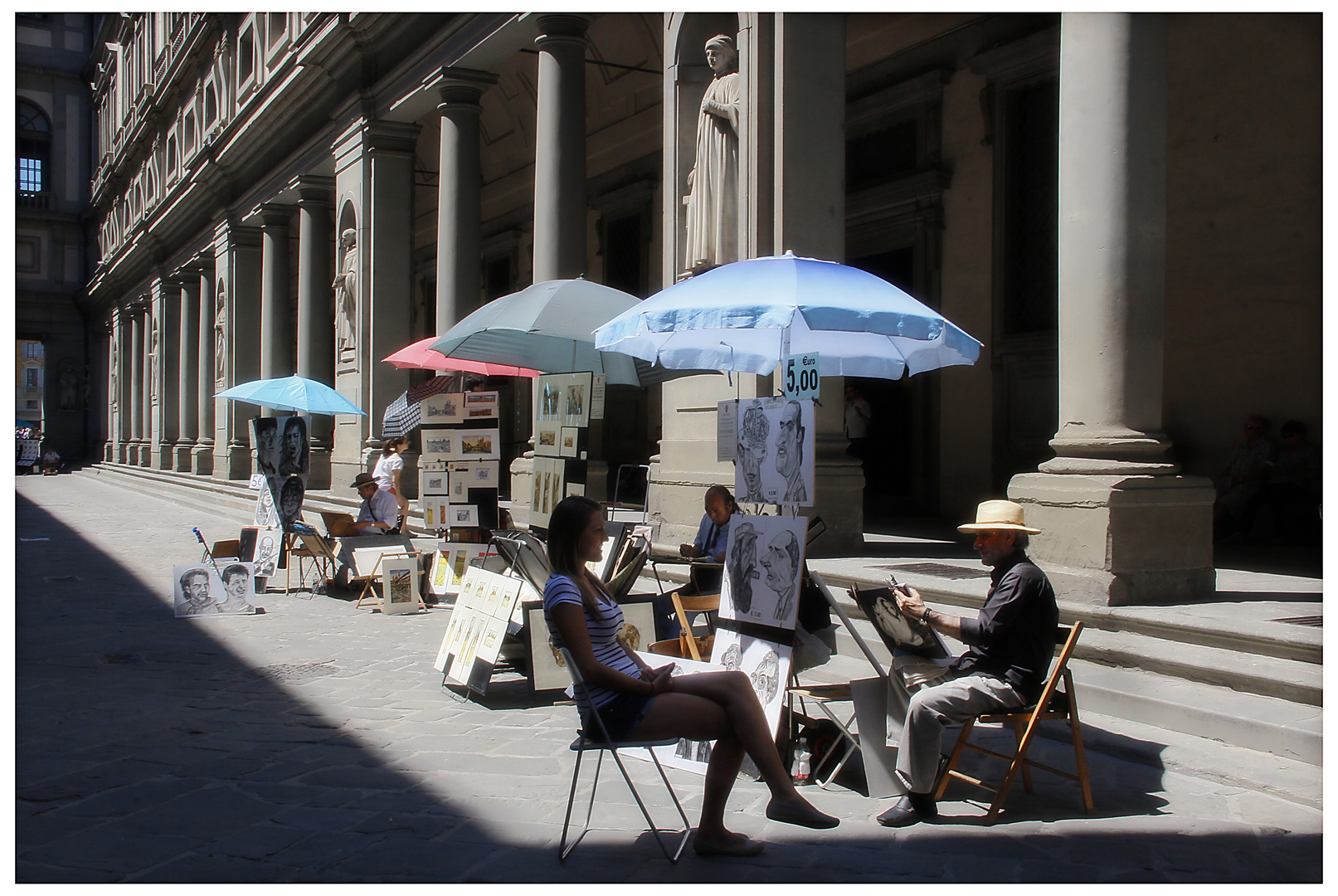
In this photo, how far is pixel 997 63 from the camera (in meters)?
12.6

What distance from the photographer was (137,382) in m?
39.3

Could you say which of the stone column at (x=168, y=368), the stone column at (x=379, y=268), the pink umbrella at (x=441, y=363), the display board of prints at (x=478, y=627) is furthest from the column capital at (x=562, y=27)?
the stone column at (x=168, y=368)

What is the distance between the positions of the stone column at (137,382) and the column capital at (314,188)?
20.9 m

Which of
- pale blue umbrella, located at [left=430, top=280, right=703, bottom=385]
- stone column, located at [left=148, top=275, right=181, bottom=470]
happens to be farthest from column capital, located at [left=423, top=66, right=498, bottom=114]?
stone column, located at [left=148, top=275, right=181, bottom=470]

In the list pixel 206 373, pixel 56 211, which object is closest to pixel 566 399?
pixel 206 373

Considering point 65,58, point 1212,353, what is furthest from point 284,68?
point 65,58

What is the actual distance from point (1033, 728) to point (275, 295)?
2133cm

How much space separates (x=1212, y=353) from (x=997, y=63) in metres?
4.33

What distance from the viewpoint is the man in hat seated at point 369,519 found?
420 inches

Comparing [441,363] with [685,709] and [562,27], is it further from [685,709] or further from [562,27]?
[685,709]

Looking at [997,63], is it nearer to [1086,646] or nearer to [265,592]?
[1086,646]

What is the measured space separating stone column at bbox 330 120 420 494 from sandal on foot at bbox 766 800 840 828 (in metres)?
14.0

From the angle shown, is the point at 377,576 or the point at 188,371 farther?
the point at 188,371

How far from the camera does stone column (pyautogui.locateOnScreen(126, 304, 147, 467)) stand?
38.5 meters
